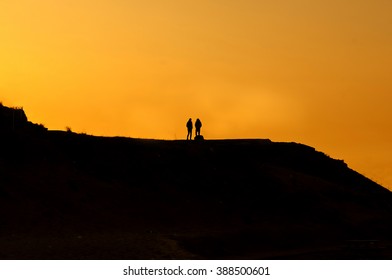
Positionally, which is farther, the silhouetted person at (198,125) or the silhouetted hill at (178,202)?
the silhouetted person at (198,125)

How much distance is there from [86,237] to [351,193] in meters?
27.9

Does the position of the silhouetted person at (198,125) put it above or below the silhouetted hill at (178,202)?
above

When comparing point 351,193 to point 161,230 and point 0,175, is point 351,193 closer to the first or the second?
point 161,230

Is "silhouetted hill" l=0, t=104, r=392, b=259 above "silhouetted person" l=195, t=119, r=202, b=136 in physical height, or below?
below

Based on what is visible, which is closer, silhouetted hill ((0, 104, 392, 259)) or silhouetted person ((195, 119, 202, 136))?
silhouetted hill ((0, 104, 392, 259))

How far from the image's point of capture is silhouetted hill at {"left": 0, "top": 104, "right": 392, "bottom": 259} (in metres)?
35.6

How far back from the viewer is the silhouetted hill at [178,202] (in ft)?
117

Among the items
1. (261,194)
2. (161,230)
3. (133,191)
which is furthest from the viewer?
(261,194)

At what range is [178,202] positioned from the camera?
4872cm

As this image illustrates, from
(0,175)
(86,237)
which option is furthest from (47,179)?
(86,237)

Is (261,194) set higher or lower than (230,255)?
higher

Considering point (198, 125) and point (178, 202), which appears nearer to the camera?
point (178, 202)

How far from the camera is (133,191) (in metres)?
49.1
